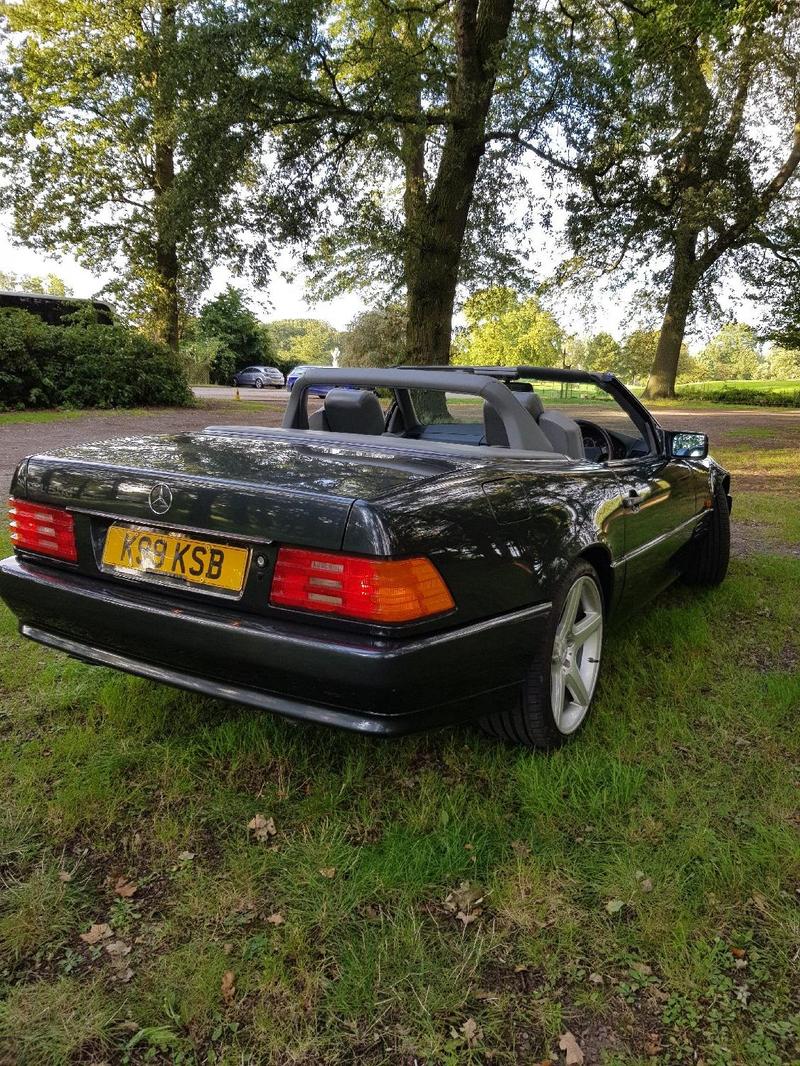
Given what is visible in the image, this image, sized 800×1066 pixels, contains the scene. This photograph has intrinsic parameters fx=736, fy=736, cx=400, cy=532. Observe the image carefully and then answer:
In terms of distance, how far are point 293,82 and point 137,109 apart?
7460 millimetres

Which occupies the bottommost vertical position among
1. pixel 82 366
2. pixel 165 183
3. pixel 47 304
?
pixel 82 366

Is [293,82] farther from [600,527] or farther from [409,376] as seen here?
[600,527]

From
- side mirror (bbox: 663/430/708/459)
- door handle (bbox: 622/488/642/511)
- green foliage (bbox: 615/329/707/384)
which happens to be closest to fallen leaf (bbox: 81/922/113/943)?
door handle (bbox: 622/488/642/511)

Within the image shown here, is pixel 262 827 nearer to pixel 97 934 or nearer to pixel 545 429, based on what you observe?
pixel 97 934

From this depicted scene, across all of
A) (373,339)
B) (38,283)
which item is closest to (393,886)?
(373,339)

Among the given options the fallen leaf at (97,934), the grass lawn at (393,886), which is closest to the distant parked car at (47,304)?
the grass lawn at (393,886)

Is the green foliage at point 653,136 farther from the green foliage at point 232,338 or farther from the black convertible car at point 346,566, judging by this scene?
the green foliage at point 232,338

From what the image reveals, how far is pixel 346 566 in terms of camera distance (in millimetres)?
1835

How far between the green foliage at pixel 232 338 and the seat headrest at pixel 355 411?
33419 millimetres

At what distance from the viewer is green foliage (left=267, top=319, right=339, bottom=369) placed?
287ft

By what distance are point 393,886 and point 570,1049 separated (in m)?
0.58

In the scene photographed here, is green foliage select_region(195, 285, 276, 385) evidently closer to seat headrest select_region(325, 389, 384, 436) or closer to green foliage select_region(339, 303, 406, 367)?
green foliage select_region(339, 303, 406, 367)

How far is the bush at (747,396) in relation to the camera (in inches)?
1029

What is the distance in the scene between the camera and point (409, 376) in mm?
2936
